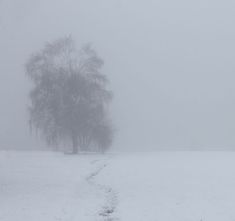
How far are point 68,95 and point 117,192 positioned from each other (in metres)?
29.6

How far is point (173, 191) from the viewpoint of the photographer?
23.8m

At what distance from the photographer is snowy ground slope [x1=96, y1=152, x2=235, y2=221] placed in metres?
17.7

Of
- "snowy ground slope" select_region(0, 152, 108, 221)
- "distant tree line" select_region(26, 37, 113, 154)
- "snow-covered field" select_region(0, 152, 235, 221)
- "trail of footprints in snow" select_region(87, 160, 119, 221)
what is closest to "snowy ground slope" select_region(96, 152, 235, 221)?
"snow-covered field" select_region(0, 152, 235, 221)

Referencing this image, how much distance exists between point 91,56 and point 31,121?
820 centimetres

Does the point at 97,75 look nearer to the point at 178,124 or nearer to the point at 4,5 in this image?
the point at 4,5

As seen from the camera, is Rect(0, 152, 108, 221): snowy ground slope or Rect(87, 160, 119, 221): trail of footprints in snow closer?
Rect(87, 160, 119, 221): trail of footprints in snow

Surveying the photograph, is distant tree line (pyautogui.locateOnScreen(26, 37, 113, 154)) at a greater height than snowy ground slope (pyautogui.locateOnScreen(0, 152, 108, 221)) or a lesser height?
greater

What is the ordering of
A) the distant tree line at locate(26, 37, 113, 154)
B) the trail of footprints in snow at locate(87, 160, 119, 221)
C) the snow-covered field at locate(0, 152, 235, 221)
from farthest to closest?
the distant tree line at locate(26, 37, 113, 154)
the snow-covered field at locate(0, 152, 235, 221)
the trail of footprints in snow at locate(87, 160, 119, 221)

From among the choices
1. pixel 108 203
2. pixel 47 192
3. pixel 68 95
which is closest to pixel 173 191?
pixel 108 203

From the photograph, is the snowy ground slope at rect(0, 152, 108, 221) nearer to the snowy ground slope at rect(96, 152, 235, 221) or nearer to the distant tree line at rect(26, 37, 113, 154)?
the snowy ground slope at rect(96, 152, 235, 221)

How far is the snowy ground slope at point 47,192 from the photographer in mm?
17750

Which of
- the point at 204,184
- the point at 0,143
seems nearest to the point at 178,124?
the point at 0,143

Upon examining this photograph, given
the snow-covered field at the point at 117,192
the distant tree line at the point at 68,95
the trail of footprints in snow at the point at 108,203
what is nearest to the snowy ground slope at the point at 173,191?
the snow-covered field at the point at 117,192

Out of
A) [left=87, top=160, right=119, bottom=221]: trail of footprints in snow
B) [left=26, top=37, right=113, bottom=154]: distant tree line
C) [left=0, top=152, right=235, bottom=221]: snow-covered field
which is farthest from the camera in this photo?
[left=26, top=37, right=113, bottom=154]: distant tree line
